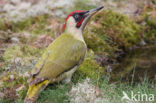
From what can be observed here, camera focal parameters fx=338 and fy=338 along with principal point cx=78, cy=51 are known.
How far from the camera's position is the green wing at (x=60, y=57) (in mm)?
4156

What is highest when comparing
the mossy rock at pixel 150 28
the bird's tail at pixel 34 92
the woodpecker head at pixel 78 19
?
the woodpecker head at pixel 78 19

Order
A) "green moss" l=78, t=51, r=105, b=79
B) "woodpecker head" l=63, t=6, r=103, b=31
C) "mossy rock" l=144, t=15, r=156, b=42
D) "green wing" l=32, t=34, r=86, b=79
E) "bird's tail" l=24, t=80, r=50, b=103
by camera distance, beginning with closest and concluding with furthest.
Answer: "bird's tail" l=24, t=80, r=50, b=103, "green wing" l=32, t=34, r=86, b=79, "woodpecker head" l=63, t=6, r=103, b=31, "green moss" l=78, t=51, r=105, b=79, "mossy rock" l=144, t=15, r=156, b=42

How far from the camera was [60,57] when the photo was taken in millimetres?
4297

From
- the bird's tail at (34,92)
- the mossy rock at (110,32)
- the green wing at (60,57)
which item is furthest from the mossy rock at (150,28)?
the bird's tail at (34,92)

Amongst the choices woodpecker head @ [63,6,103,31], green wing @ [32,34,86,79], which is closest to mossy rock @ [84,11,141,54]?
woodpecker head @ [63,6,103,31]

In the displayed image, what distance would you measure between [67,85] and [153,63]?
257 cm

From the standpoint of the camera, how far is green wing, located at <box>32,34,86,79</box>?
416 centimetres

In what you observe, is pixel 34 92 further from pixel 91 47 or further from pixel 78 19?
pixel 91 47

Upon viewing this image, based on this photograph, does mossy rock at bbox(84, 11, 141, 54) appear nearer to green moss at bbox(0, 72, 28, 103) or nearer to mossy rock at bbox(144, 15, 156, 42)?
mossy rock at bbox(144, 15, 156, 42)

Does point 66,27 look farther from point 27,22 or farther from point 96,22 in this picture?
point 27,22

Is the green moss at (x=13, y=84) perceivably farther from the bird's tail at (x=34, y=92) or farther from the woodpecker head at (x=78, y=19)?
the woodpecker head at (x=78, y=19)

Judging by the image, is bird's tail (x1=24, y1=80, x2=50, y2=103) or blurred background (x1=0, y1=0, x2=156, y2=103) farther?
blurred background (x1=0, y1=0, x2=156, y2=103)

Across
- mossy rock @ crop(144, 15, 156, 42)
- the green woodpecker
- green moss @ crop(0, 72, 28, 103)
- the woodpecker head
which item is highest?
the woodpecker head

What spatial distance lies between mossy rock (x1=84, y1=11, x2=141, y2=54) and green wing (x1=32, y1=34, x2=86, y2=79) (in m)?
2.09
